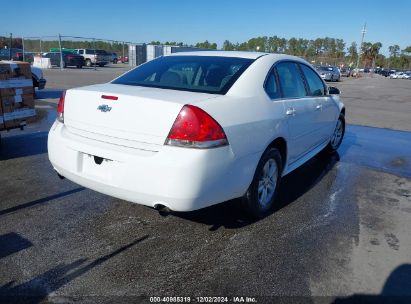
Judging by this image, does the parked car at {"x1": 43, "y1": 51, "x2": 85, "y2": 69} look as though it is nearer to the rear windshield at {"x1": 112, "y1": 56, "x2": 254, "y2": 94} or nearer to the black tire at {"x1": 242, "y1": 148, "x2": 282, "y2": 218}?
the rear windshield at {"x1": 112, "y1": 56, "x2": 254, "y2": 94}

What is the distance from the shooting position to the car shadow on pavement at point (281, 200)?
12.5 ft

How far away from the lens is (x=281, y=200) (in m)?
4.48

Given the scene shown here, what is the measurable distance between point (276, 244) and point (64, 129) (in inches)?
86.8

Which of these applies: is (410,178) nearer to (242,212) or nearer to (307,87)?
(307,87)

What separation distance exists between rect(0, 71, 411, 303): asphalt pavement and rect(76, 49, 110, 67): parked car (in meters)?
35.8

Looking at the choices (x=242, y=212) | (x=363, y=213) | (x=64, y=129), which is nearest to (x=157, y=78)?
(x=64, y=129)

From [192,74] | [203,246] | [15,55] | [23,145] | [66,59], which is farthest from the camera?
[66,59]

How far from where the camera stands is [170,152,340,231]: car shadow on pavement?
382 centimetres

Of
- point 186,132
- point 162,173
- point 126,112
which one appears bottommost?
point 162,173

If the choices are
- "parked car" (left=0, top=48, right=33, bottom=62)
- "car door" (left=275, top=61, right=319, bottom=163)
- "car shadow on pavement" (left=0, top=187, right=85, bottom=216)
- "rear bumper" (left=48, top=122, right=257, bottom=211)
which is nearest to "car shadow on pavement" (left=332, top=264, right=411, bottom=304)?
"rear bumper" (left=48, top=122, right=257, bottom=211)

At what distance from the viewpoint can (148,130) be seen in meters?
3.02

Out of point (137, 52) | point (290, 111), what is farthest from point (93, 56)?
point (290, 111)

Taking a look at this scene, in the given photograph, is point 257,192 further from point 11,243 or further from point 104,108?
point 11,243

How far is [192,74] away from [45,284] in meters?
2.31
